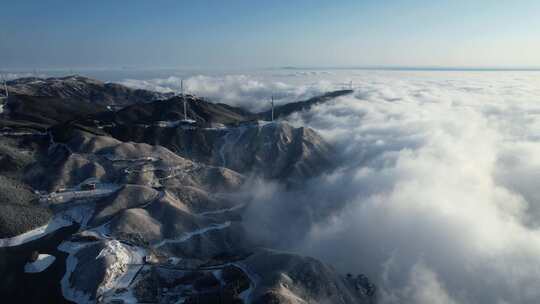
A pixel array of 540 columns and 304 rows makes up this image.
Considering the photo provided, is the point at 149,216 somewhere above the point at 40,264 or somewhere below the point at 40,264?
above

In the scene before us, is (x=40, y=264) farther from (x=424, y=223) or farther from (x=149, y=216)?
(x=424, y=223)

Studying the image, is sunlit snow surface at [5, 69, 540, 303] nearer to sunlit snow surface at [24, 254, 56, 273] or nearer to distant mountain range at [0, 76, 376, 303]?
distant mountain range at [0, 76, 376, 303]

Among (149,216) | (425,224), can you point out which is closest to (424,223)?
(425,224)

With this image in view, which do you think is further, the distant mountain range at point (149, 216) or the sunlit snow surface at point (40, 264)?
the sunlit snow surface at point (40, 264)

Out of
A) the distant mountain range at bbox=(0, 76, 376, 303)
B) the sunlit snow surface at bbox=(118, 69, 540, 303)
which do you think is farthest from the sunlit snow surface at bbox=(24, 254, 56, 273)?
the sunlit snow surface at bbox=(118, 69, 540, 303)

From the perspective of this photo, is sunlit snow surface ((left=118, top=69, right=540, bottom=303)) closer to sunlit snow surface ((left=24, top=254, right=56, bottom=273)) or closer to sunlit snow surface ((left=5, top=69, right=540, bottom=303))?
sunlit snow surface ((left=5, top=69, right=540, bottom=303))

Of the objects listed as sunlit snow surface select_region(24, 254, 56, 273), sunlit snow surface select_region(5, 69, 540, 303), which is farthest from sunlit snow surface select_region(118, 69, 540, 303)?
sunlit snow surface select_region(24, 254, 56, 273)

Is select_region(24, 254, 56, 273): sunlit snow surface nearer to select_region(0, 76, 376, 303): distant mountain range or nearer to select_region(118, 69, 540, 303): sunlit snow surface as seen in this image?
select_region(0, 76, 376, 303): distant mountain range

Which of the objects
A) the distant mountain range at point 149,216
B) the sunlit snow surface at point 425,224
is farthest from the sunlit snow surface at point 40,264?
the sunlit snow surface at point 425,224

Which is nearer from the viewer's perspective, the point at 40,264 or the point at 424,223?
the point at 40,264

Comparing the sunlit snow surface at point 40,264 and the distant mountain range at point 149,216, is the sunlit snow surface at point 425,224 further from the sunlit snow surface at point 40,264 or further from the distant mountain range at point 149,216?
the sunlit snow surface at point 40,264

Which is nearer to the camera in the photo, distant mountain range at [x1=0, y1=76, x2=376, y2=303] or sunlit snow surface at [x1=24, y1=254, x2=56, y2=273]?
distant mountain range at [x1=0, y1=76, x2=376, y2=303]
